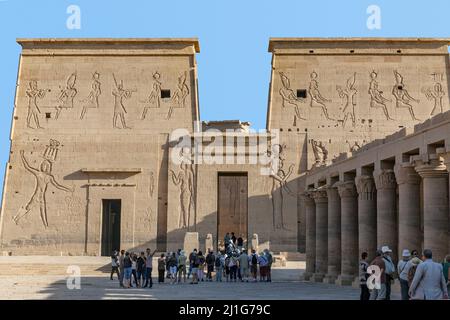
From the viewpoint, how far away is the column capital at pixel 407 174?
47.7ft

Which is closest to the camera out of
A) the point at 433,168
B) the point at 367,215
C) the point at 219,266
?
the point at 433,168

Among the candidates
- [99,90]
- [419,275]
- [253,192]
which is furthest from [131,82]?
[419,275]

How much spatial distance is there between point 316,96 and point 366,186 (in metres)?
14.7

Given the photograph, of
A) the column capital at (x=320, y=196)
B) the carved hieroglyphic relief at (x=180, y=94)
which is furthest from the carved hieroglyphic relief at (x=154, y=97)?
the column capital at (x=320, y=196)

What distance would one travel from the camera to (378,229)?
53.6ft

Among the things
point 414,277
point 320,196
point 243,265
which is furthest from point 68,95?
point 414,277

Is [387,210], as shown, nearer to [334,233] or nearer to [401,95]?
[334,233]

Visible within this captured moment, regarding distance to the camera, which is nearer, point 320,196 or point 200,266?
point 320,196

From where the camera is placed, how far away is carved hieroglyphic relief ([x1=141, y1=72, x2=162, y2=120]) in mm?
31828

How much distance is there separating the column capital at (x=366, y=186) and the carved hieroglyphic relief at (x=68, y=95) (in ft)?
59.8

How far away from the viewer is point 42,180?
31188mm

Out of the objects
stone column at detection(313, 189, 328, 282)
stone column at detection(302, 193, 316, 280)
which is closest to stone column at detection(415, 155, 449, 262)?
stone column at detection(313, 189, 328, 282)

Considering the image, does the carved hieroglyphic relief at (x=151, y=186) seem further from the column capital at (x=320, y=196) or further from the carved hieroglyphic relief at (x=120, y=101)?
the column capital at (x=320, y=196)

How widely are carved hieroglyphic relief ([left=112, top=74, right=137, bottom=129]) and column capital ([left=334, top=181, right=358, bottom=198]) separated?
1516 centimetres
